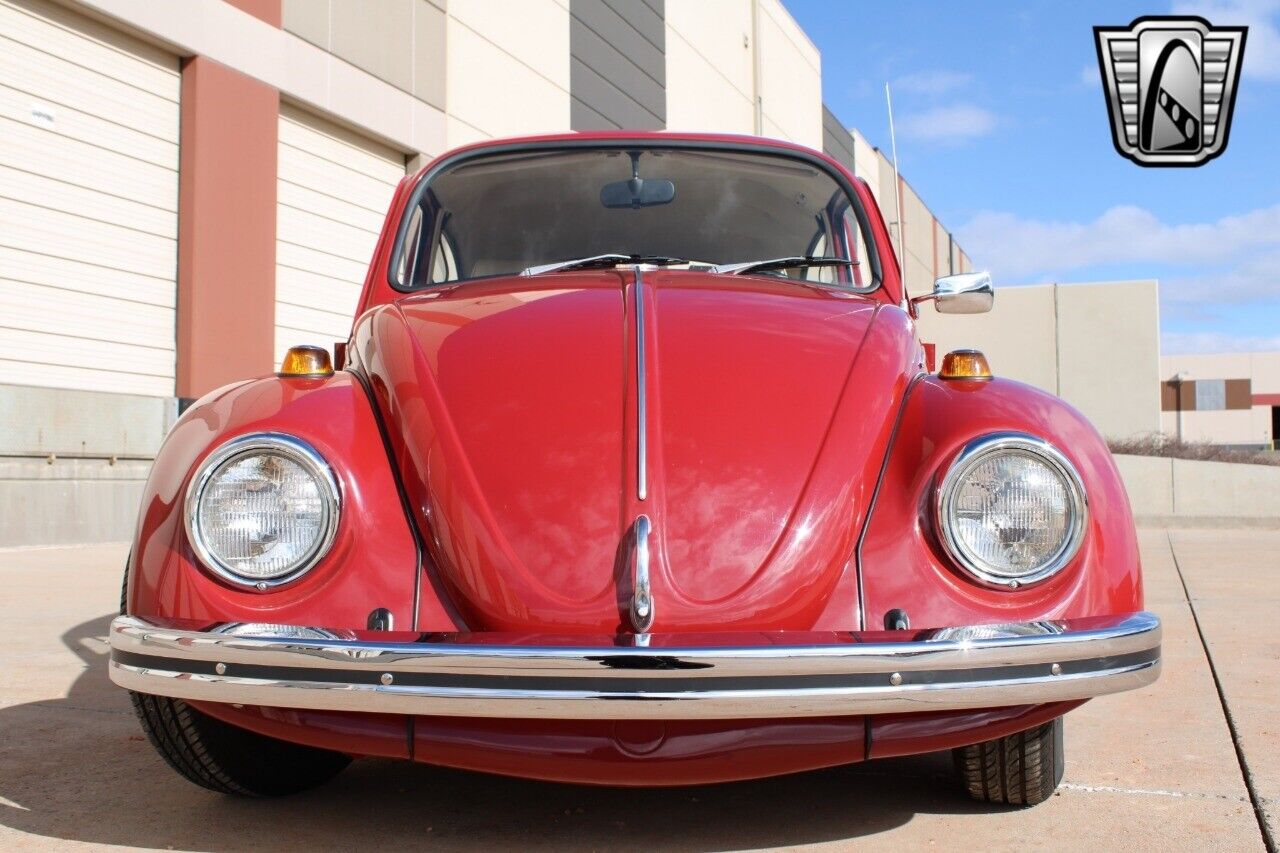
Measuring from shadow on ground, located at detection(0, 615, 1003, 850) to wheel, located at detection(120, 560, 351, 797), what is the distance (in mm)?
47

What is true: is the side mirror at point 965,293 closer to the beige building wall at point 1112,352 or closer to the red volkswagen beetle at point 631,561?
the red volkswagen beetle at point 631,561

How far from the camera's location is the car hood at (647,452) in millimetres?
2014

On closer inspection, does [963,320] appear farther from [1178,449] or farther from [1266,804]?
[1266,804]

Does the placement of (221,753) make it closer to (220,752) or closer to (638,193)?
(220,752)

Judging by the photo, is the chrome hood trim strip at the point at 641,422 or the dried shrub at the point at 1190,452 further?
the dried shrub at the point at 1190,452

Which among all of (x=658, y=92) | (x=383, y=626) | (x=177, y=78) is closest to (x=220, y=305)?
(x=177, y=78)

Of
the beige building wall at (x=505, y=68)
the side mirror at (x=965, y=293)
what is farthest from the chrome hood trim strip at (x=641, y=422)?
the beige building wall at (x=505, y=68)

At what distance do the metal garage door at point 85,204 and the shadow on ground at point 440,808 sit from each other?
7394mm

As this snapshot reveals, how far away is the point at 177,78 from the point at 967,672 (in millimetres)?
10356

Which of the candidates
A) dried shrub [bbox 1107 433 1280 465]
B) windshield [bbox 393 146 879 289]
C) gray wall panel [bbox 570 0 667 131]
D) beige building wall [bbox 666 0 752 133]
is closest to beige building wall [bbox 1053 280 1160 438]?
dried shrub [bbox 1107 433 1280 465]

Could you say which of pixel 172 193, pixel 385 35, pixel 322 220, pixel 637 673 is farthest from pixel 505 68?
pixel 637 673

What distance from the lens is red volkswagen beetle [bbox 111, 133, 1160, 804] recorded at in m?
1.80

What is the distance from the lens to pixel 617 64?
60.7 ft

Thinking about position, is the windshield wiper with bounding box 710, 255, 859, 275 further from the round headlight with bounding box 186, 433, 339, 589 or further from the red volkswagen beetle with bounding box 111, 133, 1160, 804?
the round headlight with bounding box 186, 433, 339, 589
